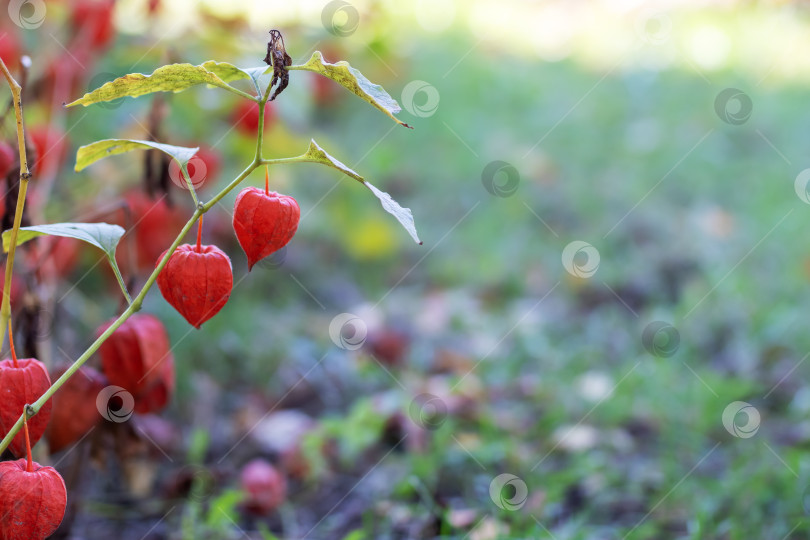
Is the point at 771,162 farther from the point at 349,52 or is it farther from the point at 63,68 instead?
the point at 63,68

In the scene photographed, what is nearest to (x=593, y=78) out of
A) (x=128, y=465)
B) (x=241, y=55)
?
(x=241, y=55)

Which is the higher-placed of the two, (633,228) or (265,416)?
(633,228)
